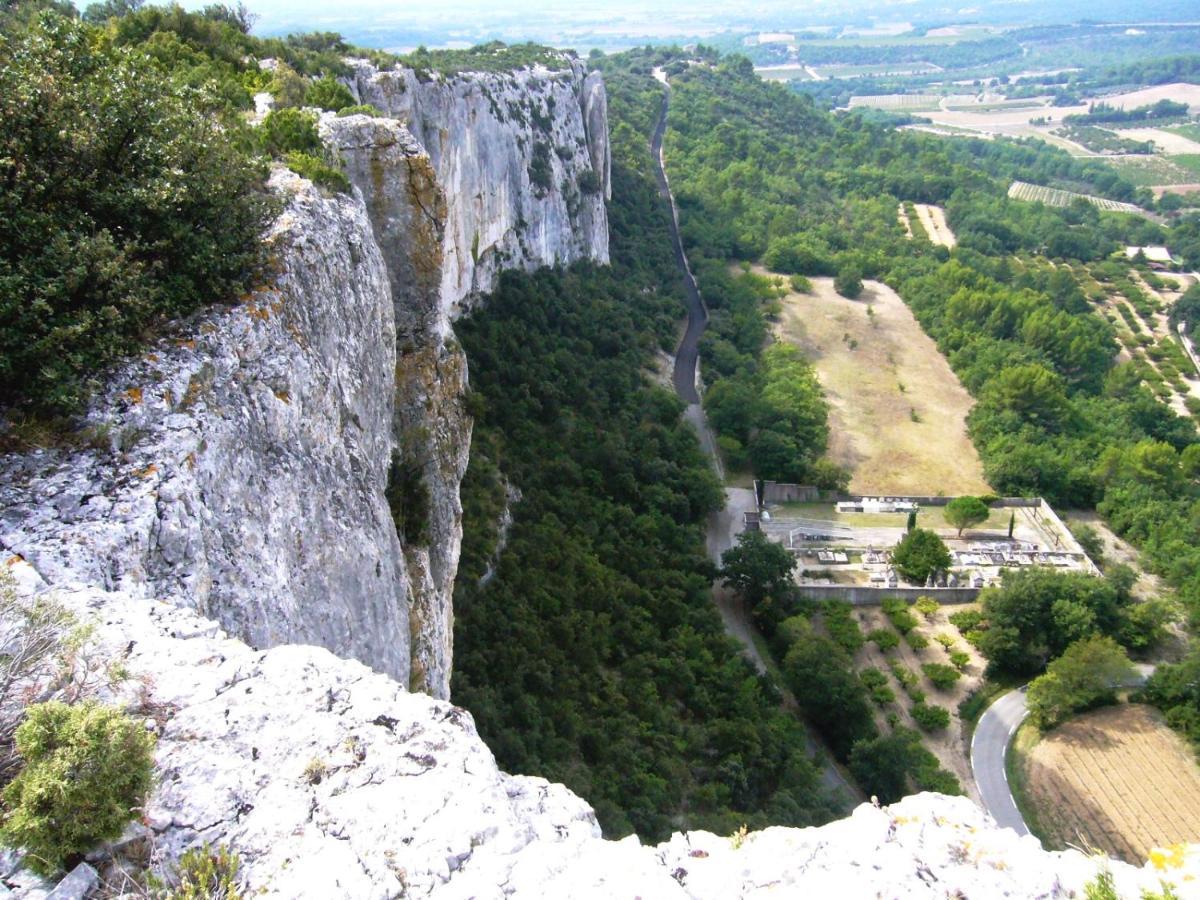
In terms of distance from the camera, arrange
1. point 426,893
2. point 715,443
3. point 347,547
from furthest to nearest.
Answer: point 715,443 < point 347,547 < point 426,893

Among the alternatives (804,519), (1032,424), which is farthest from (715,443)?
(1032,424)

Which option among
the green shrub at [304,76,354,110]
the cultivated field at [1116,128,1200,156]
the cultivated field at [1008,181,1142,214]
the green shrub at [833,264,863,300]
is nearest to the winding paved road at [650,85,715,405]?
the green shrub at [833,264,863,300]

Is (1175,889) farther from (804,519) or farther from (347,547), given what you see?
(804,519)

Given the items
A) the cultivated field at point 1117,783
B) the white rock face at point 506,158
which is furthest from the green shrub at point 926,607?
the white rock face at point 506,158

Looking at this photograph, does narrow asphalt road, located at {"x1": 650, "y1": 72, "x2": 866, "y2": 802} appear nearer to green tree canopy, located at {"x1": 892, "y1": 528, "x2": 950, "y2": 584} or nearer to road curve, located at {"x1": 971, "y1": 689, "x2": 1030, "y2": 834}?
road curve, located at {"x1": 971, "y1": 689, "x2": 1030, "y2": 834}

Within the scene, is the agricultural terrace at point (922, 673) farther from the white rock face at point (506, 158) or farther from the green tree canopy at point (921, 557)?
the white rock face at point (506, 158)

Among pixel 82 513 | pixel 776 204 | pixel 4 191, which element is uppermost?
pixel 4 191
